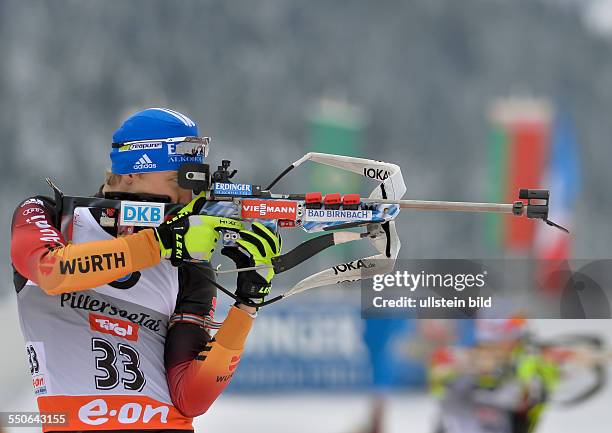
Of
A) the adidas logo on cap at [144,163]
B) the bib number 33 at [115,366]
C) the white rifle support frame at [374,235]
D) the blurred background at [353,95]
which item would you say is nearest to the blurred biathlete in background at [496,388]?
the white rifle support frame at [374,235]

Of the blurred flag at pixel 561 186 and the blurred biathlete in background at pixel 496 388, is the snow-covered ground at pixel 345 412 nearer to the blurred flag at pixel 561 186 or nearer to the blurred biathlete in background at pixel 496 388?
the blurred biathlete in background at pixel 496 388

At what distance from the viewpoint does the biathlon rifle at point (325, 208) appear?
9.58 feet

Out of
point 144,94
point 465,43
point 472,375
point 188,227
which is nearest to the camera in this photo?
point 188,227

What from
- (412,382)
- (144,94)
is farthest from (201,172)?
(144,94)

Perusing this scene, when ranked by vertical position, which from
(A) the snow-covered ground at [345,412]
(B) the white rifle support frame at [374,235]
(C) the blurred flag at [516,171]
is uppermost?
(C) the blurred flag at [516,171]

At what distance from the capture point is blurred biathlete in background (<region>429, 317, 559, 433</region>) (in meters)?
4.97

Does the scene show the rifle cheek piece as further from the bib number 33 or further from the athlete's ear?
the bib number 33

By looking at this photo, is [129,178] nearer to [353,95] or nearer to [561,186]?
[561,186]

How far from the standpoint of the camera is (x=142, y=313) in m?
3.06

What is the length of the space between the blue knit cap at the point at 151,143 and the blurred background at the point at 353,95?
4.86 meters

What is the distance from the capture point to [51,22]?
51.6ft

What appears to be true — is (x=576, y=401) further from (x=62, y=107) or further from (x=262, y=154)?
(x=62, y=107)

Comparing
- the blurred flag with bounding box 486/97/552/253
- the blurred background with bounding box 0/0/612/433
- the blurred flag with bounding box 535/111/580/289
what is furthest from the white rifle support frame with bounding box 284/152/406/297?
the blurred flag with bounding box 486/97/552/253

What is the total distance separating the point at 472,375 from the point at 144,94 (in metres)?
11.3
